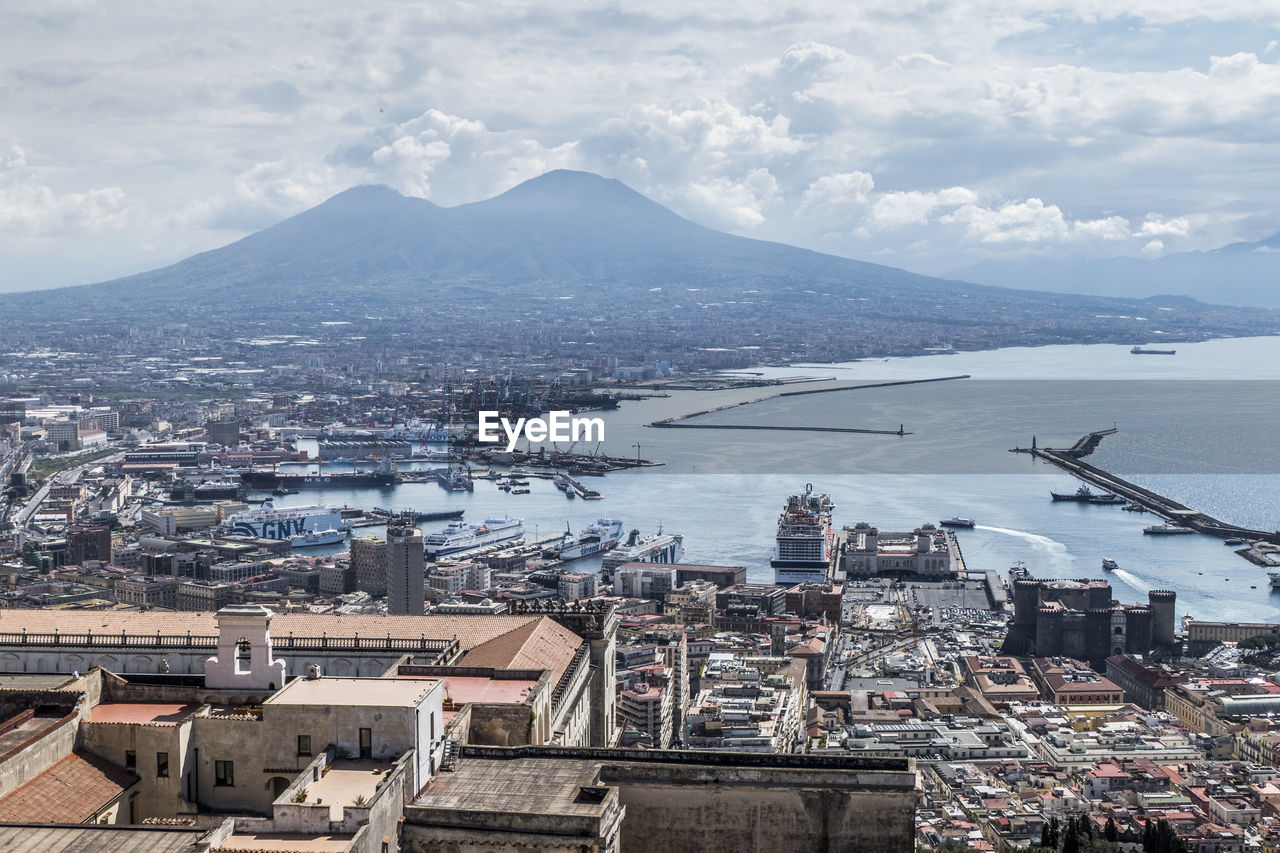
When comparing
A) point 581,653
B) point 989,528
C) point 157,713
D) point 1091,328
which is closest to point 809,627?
point 989,528

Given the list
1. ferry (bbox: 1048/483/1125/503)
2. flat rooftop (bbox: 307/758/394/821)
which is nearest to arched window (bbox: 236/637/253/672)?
flat rooftop (bbox: 307/758/394/821)

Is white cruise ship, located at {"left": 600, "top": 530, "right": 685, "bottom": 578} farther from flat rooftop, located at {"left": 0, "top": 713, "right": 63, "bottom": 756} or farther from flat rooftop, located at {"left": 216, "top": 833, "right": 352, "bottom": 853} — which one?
flat rooftop, located at {"left": 216, "top": 833, "right": 352, "bottom": 853}

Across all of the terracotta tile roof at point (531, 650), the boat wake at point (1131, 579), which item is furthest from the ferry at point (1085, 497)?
the terracotta tile roof at point (531, 650)

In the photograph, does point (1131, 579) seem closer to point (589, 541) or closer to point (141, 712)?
point (589, 541)

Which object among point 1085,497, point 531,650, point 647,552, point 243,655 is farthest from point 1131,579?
point 243,655

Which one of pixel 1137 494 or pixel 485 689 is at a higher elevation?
pixel 485 689
